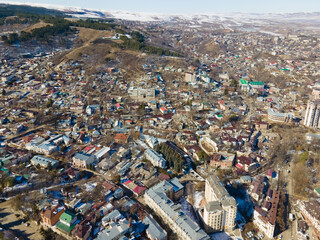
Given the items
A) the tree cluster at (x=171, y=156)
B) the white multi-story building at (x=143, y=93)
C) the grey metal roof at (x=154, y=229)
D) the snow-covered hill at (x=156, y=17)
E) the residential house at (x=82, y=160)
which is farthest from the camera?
the snow-covered hill at (x=156, y=17)

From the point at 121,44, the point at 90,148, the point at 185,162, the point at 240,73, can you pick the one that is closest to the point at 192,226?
the point at 185,162

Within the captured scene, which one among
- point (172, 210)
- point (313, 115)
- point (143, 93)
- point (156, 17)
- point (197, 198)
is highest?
point (156, 17)

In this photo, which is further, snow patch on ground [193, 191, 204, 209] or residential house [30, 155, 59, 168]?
residential house [30, 155, 59, 168]

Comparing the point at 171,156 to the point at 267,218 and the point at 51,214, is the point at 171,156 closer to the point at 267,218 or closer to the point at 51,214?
the point at 267,218

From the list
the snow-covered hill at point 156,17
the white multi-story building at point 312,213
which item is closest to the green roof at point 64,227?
the white multi-story building at point 312,213

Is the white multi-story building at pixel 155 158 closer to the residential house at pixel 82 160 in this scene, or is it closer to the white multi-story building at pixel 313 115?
the residential house at pixel 82 160

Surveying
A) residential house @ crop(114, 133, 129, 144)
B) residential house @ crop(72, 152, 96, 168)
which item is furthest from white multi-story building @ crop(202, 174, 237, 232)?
residential house @ crop(114, 133, 129, 144)

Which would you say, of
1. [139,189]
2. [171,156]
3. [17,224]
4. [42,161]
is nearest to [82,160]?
[42,161]

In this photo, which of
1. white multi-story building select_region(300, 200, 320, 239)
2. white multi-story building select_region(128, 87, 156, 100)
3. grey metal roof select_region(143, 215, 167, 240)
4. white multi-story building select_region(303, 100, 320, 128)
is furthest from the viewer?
white multi-story building select_region(128, 87, 156, 100)

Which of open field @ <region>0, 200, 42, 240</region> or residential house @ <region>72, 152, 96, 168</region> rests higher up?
residential house @ <region>72, 152, 96, 168</region>

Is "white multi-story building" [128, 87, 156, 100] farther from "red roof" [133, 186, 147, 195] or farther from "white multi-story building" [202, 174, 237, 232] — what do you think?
"white multi-story building" [202, 174, 237, 232]
